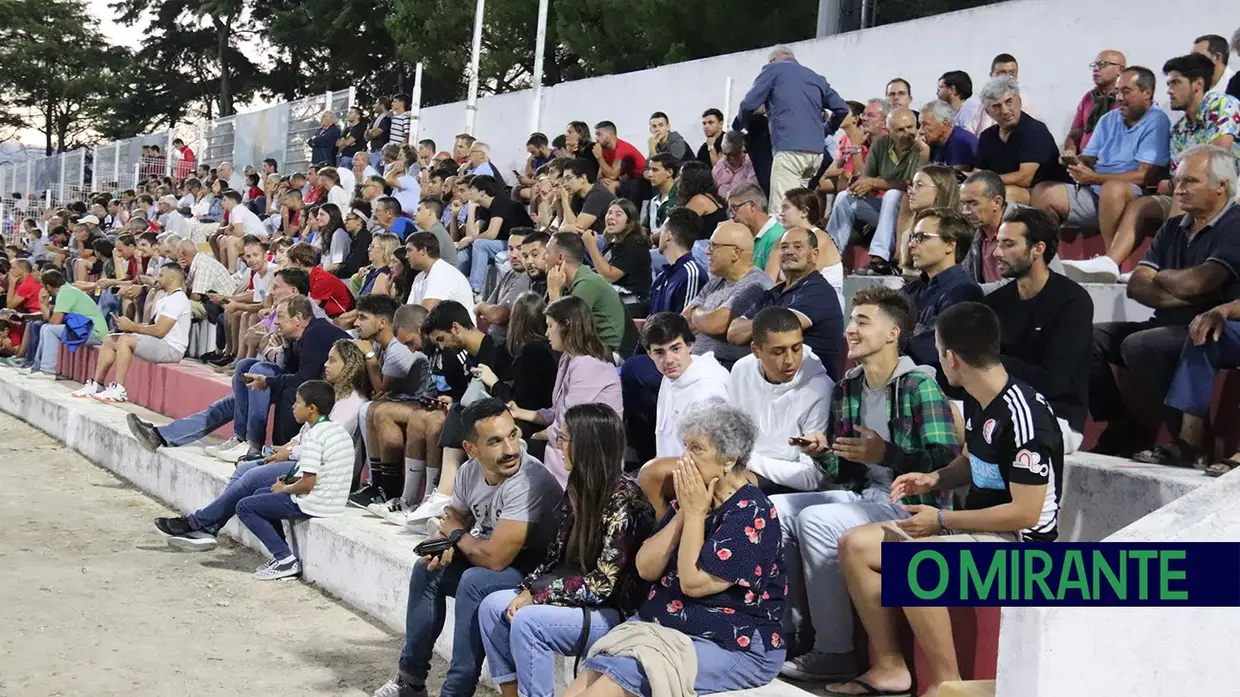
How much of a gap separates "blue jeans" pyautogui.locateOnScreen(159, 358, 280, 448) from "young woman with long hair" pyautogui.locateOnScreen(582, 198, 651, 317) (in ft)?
8.38

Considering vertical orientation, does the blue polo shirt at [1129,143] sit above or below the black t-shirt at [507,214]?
above

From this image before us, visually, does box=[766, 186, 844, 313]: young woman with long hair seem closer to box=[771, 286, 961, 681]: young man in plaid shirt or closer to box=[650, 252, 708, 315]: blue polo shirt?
box=[650, 252, 708, 315]: blue polo shirt

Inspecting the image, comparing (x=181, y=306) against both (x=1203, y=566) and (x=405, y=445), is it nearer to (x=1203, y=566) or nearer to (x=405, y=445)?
(x=405, y=445)

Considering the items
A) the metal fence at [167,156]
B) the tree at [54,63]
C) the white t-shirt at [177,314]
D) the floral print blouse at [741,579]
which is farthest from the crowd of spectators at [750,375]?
the tree at [54,63]

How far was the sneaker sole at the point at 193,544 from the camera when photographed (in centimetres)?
835

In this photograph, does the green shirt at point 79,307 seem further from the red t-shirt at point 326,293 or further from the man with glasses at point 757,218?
the man with glasses at point 757,218

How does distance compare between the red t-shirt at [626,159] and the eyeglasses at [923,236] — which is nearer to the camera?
the eyeglasses at [923,236]

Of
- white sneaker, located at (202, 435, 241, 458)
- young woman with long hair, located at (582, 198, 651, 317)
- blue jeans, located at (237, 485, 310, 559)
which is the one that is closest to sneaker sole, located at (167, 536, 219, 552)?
blue jeans, located at (237, 485, 310, 559)

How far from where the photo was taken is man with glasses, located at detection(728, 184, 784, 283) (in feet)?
26.6

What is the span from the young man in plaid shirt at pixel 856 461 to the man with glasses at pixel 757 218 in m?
2.87

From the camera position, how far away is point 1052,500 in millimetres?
4293

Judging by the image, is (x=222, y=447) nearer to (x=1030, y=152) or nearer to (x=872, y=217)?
(x=872, y=217)

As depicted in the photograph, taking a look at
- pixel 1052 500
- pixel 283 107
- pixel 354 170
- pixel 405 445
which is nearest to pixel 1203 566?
pixel 1052 500

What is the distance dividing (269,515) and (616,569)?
3.53 m
